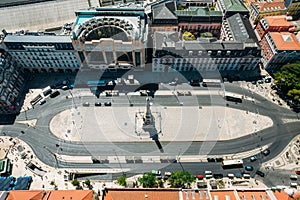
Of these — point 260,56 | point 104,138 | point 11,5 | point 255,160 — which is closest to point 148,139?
point 104,138

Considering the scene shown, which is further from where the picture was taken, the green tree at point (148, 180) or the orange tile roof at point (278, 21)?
the orange tile roof at point (278, 21)

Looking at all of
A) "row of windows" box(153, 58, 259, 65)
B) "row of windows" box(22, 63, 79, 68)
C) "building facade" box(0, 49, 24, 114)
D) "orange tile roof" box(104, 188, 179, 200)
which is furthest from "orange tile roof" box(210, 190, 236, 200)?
"building facade" box(0, 49, 24, 114)

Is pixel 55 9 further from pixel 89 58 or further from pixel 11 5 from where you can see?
pixel 89 58

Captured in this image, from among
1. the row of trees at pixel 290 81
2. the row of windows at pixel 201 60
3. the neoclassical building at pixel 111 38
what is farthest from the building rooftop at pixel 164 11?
the row of trees at pixel 290 81

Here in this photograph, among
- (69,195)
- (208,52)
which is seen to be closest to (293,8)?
(208,52)

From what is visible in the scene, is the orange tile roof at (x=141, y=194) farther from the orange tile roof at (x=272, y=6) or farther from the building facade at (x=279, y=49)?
the orange tile roof at (x=272, y=6)

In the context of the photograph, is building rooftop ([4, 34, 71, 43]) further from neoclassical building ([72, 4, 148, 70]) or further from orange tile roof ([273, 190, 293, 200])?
orange tile roof ([273, 190, 293, 200])
